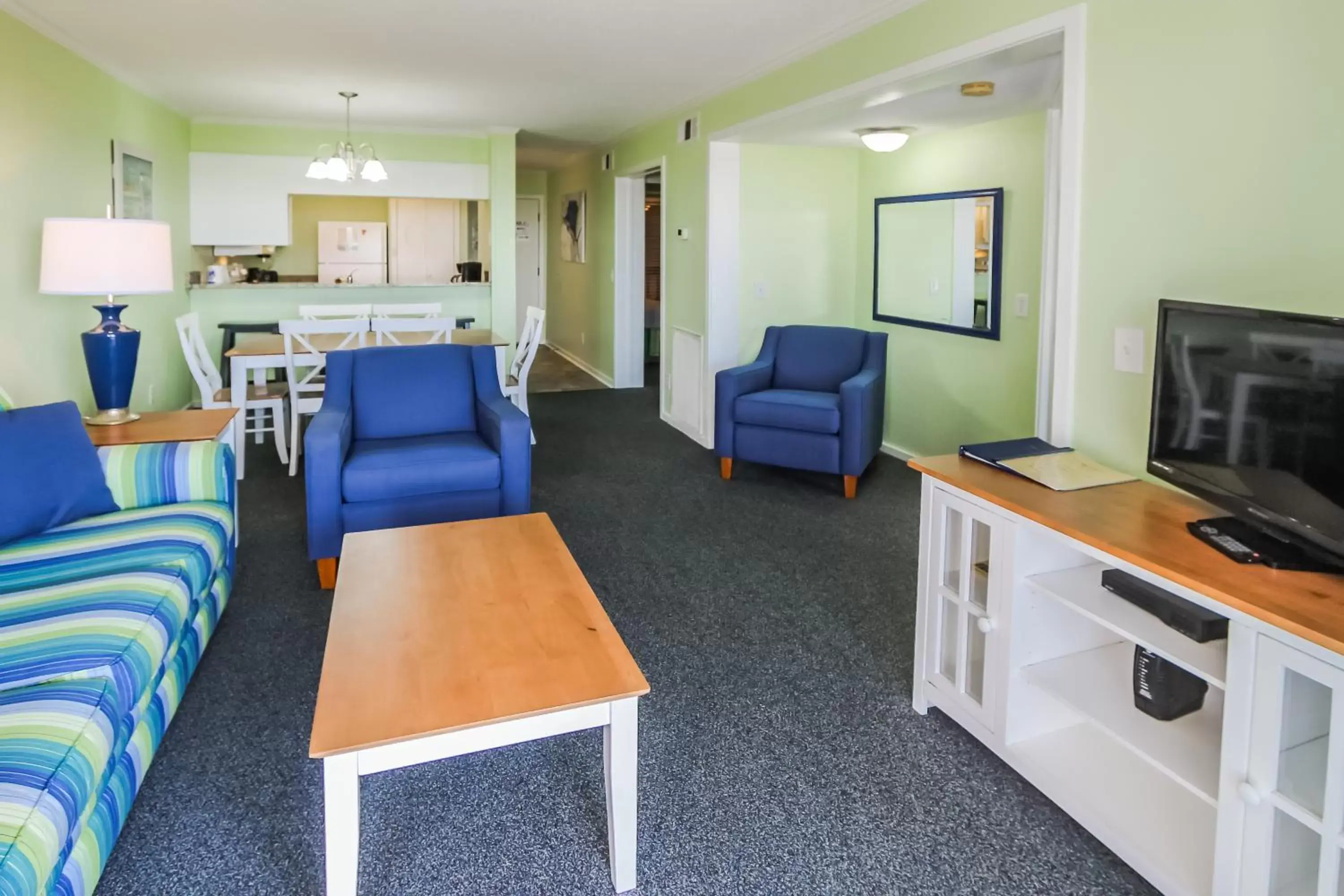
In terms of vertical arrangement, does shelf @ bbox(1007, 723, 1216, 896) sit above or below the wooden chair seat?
below

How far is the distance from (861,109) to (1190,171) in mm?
2242

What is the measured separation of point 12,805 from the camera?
1.35 metres

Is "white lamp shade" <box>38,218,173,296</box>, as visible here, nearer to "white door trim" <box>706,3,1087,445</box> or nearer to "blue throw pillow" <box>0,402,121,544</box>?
"blue throw pillow" <box>0,402,121,544</box>

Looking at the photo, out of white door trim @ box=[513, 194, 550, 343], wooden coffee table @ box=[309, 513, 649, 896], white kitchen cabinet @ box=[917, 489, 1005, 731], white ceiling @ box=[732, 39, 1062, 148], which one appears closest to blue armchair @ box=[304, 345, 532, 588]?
wooden coffee table @ box=[309, 513, 649, 896]

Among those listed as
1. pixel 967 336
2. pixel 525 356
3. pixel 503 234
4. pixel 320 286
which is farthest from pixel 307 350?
pixel 967 336

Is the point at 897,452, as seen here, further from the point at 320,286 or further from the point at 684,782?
the point at 320,286

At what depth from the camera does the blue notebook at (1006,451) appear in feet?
8.07

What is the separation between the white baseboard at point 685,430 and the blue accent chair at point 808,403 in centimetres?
64

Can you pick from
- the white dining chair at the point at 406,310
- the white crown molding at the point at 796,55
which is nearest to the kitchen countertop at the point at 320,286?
the white dining chair at the point at 406,310

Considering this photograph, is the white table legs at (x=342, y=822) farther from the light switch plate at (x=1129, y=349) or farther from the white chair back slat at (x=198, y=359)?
the white chair back slat at (x=198, y=359)

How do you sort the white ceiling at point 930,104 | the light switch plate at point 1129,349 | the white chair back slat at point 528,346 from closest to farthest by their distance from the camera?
the light switch plate at point 1129,349 → the white ceiling at point 930,104 → the white chair back slat at point 528,346

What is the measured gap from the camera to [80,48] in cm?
453

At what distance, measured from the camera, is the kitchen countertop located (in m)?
6.73

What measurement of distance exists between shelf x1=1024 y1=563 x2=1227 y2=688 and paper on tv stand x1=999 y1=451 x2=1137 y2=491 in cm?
21
